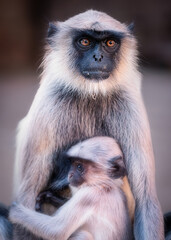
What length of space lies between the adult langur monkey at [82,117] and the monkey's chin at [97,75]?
0.05 m

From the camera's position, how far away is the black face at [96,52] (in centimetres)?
319

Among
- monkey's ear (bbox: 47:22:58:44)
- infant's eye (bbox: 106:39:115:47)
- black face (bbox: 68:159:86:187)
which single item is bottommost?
black face (bbox: 68:159:86:187)

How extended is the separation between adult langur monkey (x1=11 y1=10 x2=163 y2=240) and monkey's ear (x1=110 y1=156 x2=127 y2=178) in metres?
0.22

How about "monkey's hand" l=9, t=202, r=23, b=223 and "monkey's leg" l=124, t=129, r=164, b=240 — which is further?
"monkey's leg" l=124, t=129, r=164, b=240

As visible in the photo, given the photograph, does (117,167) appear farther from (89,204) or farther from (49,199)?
(49,199)

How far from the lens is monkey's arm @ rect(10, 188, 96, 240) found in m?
3.14

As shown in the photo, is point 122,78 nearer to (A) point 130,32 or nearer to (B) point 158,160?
(A) point 130,32

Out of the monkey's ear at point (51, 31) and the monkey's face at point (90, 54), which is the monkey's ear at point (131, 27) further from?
the monkey's ear at point (51, 31)

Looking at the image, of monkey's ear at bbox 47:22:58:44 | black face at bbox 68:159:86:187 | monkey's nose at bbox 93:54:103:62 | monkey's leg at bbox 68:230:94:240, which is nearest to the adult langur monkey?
monkey's ear at bbox 47:22:58:44

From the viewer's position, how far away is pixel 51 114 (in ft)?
11.1

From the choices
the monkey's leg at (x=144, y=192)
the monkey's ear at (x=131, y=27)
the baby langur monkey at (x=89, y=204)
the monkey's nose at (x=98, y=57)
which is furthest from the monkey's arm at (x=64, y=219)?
the monkey's ear at (x=131, y=27)

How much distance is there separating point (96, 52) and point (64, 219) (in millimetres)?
948

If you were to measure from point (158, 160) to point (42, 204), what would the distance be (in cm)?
92

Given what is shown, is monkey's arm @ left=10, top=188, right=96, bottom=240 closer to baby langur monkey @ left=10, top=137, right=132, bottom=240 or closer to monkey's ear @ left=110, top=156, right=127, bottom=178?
baby langur monkey @ left=10, top=137, right=132, bottom=240
